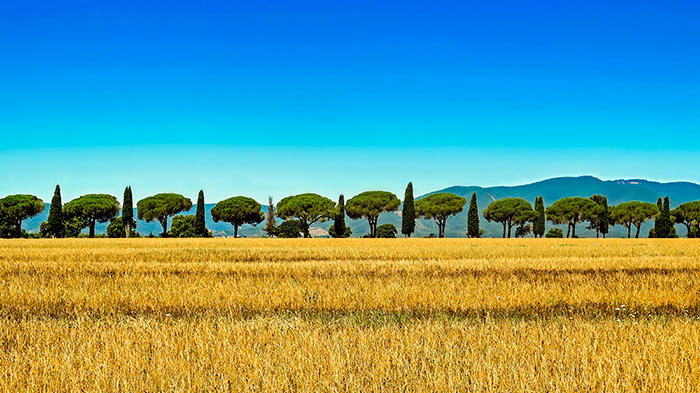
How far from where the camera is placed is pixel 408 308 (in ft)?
35.9

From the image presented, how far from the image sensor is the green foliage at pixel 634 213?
4961 inches

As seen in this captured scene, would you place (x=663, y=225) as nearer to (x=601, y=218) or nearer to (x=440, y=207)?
(x=601, y=218)

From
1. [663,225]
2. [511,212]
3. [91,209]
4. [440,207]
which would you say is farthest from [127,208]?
[663,225]

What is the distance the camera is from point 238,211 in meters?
110

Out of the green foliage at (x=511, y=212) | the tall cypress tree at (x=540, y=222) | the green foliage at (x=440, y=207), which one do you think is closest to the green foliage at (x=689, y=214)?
the tall cypress tree at (x=540, y=222)

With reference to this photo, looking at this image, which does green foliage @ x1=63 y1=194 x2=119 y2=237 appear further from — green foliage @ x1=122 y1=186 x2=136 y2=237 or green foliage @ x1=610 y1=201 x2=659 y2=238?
green foliage @ x1=610 y1=201 x2=659 y2=238

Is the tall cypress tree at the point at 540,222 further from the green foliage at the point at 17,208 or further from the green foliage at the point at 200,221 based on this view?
the green foliage at the point at 17,208

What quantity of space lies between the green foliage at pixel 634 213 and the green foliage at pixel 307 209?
69.2m

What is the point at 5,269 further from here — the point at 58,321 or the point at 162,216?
the point at 162,216

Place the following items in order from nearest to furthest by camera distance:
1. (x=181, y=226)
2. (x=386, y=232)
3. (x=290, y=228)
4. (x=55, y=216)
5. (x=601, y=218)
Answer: (x=55, y=216), (x=181, y=226), (x=290, y=228), (x=601, y=218), (x=386, y=232)

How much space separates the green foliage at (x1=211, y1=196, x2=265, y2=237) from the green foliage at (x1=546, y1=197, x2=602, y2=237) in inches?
2577

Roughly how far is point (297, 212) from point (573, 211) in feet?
198

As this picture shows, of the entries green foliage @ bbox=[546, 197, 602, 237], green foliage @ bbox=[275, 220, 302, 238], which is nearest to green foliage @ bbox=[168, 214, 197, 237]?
green foliage @ bbox=[275, 220, 302, 238]

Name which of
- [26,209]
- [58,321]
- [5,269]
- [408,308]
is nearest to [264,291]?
[408,308]
